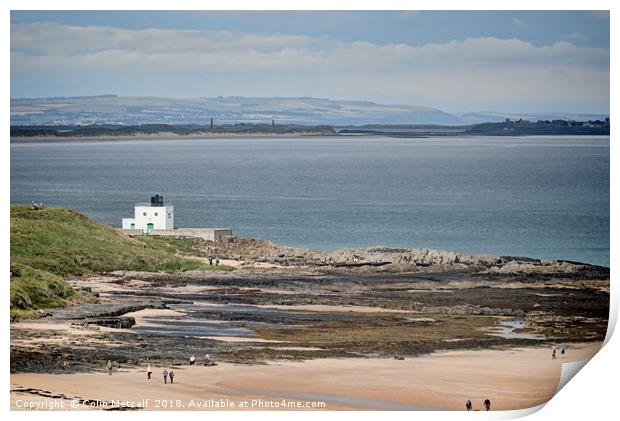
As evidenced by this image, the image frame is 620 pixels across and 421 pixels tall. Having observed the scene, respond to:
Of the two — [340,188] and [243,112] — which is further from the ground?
[243,112]

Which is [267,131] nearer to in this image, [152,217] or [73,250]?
[73,250]

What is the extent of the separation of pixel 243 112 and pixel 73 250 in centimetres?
424

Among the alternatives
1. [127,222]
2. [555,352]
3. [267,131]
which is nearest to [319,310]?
[555,352]

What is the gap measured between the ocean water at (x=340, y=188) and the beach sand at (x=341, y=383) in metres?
6.85

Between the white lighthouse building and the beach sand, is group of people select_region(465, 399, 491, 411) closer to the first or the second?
the beach sand

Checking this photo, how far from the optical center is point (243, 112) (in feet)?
91.0

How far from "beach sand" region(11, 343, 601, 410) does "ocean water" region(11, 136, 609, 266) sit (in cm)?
685

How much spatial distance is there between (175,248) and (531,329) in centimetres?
919

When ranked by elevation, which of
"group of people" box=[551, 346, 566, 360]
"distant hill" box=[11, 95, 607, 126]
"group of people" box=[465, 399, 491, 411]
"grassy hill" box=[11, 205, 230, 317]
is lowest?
"group of people" box=[465, 399, 491, 411]

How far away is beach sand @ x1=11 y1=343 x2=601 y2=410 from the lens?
67.9ft

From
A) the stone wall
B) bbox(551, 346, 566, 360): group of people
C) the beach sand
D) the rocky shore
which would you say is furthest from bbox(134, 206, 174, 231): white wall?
bbox(551, 346, 566, 360): group of people

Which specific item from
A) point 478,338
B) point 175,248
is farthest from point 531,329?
point 175,248

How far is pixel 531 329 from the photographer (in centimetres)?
2495
